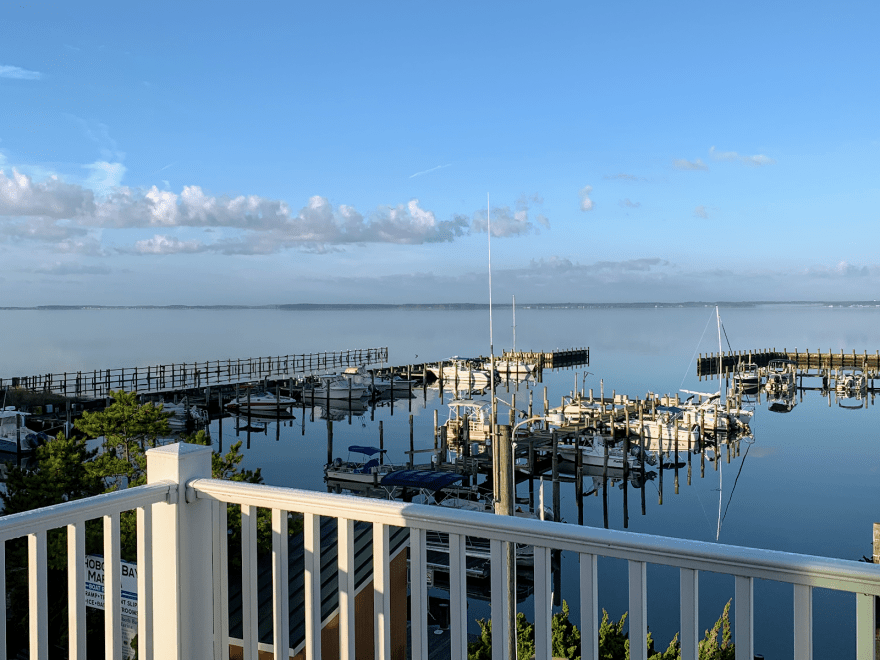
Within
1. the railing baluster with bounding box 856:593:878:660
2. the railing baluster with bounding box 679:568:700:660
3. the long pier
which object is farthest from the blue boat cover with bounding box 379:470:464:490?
the long pier

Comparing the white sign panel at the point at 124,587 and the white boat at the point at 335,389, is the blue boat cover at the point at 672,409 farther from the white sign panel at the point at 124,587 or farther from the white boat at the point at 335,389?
the white sign panel at the point at 124,587

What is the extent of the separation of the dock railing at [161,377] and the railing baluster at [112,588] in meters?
33.3

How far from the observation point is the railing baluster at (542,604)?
2367 millimetres

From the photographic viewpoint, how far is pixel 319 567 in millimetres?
2779

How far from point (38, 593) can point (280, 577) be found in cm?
82

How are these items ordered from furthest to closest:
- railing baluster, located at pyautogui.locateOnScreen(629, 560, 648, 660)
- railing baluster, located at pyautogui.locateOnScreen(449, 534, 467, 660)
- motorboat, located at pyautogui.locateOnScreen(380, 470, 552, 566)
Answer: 1. motorboat, located at pyautogui.locateOnScreen(380, 470, 552, 566)
2. railing baluster, located at pyautogui.locateOnScreen(449, 534, 467, 660)
3. railing baluster, located at pyautogui.locateOnScreen(629, 560, 648, 660)

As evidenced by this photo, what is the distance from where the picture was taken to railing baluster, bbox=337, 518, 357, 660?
8.84 ft

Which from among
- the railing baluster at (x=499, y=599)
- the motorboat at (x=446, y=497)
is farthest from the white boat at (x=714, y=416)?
the railing baluster at (x=499, y=599)

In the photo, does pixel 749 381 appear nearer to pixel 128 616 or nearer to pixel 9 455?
pixel 9 455

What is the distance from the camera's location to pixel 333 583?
654cm

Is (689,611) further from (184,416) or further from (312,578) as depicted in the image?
(184,416)

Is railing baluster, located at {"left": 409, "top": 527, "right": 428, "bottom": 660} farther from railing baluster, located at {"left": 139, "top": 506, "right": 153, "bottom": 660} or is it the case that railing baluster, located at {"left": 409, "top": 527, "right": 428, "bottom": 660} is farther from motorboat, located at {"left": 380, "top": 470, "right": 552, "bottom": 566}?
motorboat, located at {"left": 380, "top": 470, "right": 552, "bottom": 566}

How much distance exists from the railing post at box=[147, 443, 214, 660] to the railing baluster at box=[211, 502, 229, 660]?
0.02 m

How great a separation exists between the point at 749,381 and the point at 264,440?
38249 millimetres
